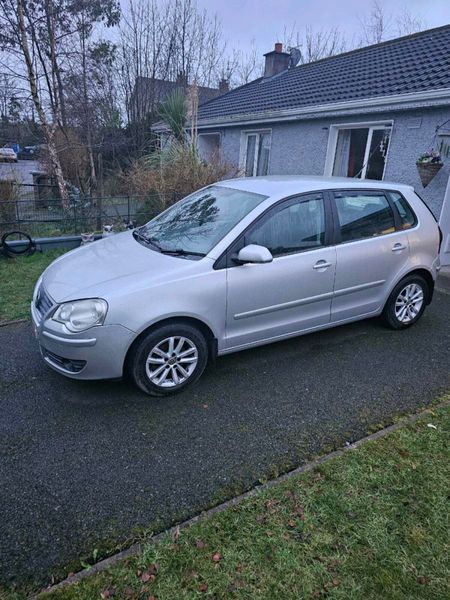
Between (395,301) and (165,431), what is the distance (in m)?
2.89

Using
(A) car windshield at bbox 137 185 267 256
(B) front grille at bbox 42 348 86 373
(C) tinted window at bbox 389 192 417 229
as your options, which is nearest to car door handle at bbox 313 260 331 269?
(A) car windshield at bbox 137 185 267 256

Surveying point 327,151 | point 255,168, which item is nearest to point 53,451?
point 327,151

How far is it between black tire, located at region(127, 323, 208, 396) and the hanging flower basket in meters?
5.18

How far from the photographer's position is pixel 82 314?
2922 millimetres

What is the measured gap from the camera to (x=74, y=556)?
1.95 m

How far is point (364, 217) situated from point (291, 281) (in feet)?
3.75

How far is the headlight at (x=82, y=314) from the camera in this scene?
2881 mm

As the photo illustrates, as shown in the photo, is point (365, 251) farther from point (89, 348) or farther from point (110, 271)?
point (89, 348)

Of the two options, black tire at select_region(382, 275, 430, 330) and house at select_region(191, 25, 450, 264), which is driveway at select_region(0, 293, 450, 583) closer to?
black tire at select_region(382, 275, 430, 330)

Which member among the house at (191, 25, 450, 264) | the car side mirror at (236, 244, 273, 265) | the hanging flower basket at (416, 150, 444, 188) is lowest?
the car side mirror at (236, 244, 273, 265)

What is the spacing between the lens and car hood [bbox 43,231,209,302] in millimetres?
3008

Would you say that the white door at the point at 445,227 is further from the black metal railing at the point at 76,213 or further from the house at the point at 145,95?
the house at the point at 145,95

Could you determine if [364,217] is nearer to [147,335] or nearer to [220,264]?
[220,264]

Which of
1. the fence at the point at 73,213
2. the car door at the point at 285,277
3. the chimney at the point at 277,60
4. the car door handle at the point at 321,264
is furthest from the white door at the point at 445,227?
the chimney at the point at 277,60
